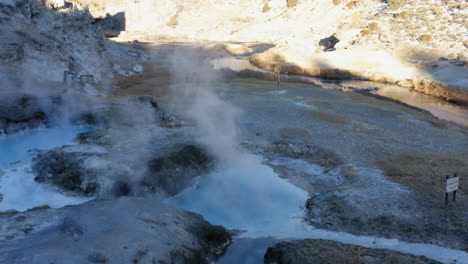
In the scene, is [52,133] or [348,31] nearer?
[52,133]

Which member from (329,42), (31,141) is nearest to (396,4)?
(329,42)

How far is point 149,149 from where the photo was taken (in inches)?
520

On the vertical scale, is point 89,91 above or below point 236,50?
below

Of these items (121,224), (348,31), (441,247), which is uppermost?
(348,31)

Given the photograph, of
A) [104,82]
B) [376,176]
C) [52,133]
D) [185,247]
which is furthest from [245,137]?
[104,82]

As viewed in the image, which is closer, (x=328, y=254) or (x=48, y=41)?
(x=328, y=254)

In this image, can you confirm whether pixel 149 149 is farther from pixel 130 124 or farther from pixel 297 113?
pixel 297 113

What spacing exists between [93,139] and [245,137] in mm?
5663

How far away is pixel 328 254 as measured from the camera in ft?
25.6

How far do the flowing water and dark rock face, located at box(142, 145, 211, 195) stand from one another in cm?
205

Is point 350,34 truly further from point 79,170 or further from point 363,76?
point 79,170

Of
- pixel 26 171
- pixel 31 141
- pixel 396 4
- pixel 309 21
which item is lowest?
pixel 26 171

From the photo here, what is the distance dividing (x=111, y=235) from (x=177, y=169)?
5213 mm

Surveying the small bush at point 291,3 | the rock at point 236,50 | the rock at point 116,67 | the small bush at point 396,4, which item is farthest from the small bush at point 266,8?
the rock at point 116,67
